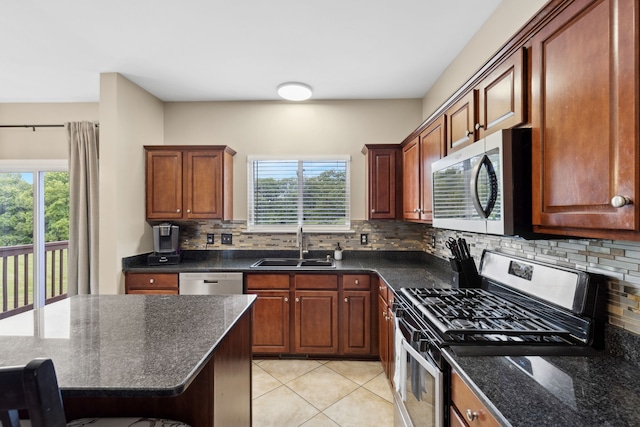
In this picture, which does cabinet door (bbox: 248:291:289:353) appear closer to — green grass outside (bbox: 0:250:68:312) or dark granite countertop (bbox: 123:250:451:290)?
dark granite countertop (bbox: 123:250:451:290)

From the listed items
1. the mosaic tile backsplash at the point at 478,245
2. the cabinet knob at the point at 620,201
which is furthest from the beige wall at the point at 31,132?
the cabinet knob at the point at 620,201

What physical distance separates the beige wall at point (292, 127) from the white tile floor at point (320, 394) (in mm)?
1614

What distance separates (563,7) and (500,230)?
32.4 inches

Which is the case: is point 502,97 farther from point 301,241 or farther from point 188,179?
point 188,179

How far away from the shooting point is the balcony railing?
3.44 m

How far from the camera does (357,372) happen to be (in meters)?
2.66

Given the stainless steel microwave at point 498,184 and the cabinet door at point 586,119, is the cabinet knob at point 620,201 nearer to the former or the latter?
the cabinet door at point 586,119

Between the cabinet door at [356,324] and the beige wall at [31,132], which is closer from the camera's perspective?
the cabinet door at [356,324]

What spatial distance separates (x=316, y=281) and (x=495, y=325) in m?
1.75

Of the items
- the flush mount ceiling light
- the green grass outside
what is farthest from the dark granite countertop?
the flush mount ceiling light

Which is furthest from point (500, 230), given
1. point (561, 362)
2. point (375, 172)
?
point (375, 172)

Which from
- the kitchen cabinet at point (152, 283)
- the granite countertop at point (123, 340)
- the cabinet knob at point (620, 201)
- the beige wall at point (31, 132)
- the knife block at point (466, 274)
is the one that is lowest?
the kitchen cabinet at point (152, 283)

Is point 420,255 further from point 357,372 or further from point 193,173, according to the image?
point 193,173

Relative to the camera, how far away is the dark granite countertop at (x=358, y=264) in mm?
2447
